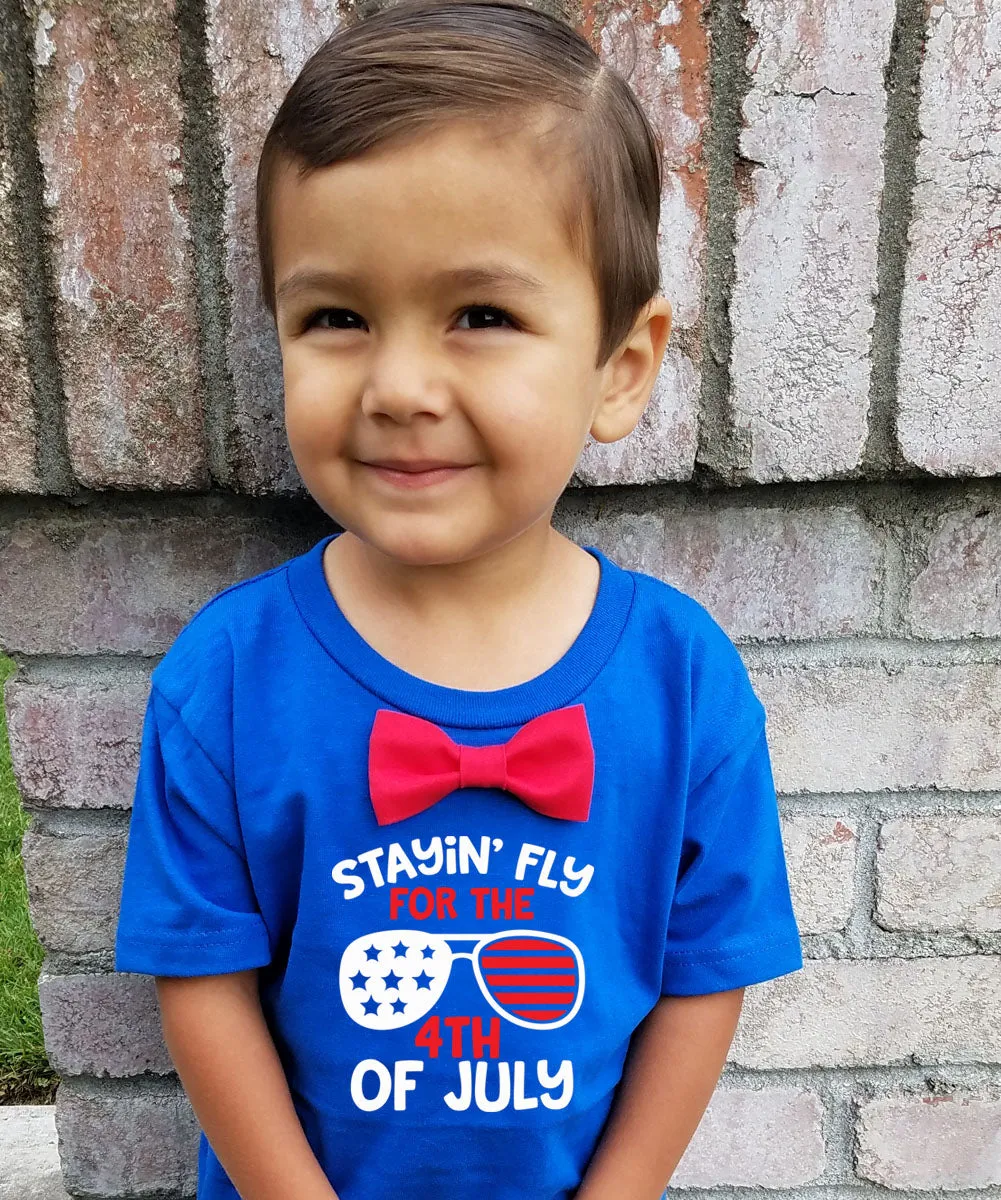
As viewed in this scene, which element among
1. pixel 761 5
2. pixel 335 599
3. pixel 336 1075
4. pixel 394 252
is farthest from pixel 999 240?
pixel 336 1075

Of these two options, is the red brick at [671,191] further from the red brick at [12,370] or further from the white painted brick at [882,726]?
the red brick at [12,370]

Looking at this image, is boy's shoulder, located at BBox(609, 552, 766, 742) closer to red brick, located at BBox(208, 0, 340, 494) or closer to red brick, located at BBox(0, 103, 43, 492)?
red brick, located at BBox(208, 0, 340, 494)

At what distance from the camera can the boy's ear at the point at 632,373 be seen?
873mm

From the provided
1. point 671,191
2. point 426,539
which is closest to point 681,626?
point 426,539

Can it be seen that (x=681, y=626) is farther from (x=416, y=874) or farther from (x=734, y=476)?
(x=416, y=874)

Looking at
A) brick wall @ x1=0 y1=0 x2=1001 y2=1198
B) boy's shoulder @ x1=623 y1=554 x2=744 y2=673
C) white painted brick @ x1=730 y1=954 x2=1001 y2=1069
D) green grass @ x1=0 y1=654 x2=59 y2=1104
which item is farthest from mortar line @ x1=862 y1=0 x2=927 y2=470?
green grass @ x1=0 y1=654 x2=59 y2=1104

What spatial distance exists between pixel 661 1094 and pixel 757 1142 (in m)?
0.32

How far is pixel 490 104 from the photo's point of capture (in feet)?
2.39

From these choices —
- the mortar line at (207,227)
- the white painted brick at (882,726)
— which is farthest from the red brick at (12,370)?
the white painted brick at (882,726)

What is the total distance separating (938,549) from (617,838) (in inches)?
17.4

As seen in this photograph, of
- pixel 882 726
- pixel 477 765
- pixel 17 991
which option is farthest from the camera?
pixel 17 991

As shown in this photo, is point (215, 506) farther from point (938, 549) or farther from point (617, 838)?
point (938, 549)

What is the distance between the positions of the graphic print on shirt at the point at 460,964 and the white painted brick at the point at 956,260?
0.51 meters

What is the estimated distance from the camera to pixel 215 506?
3.31 ft
